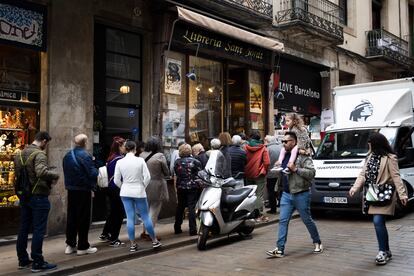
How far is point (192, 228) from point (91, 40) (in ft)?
14.8

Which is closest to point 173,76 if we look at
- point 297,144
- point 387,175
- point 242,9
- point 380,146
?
point 242,9

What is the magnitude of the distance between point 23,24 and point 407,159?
28.6 feet

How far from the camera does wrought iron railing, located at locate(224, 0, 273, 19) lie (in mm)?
13631

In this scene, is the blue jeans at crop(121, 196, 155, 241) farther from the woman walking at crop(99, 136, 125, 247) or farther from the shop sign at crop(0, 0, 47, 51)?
the shop sign at crop(0, 0, 47, 51)

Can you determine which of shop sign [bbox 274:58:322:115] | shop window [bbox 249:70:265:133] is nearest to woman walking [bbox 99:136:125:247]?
shop window [bbox 249:70:265:133]

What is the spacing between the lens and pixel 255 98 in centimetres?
1557

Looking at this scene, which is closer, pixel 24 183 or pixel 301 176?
pixel 24 183

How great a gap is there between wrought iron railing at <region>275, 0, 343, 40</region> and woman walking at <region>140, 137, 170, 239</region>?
29.4 ft

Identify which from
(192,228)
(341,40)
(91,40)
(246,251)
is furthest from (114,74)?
(341,40)

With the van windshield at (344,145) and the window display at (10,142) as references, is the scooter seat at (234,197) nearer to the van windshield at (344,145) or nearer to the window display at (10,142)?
the van windshield at (344,145)

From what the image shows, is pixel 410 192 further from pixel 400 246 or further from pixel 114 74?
pixel 114 74

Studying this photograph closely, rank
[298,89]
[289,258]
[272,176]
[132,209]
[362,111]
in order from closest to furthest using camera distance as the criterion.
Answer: [289,258] < [132,209] < [272,176] < [362,111] < [298,89]

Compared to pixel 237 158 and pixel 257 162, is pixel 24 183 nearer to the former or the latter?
pixel 237 158

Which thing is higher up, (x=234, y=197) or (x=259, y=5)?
(x=259, y=5)
